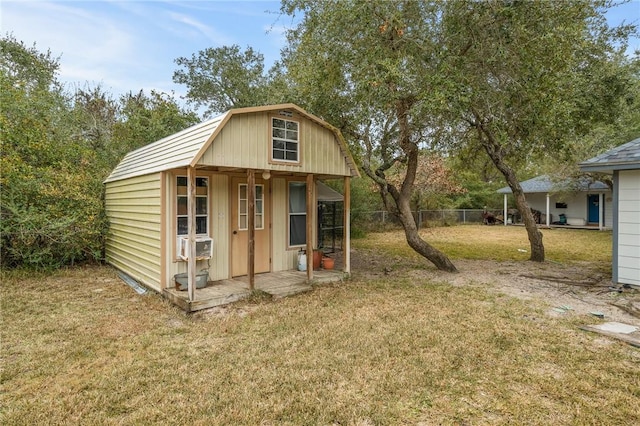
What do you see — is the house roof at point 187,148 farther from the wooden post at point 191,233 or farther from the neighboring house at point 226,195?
Result: the wooden post at point 191,233

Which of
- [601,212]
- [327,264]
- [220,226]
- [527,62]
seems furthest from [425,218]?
[220,226]

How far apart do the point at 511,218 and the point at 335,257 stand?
55.7ft

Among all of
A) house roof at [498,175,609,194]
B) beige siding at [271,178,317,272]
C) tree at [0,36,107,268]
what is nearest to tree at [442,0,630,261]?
beige siding at [271,178,317,272]

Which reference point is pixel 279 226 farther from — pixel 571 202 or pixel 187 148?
pixel 571 202

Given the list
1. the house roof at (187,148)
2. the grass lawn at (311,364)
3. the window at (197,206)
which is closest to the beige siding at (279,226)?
the window at (197,206)

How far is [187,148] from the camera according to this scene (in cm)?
559

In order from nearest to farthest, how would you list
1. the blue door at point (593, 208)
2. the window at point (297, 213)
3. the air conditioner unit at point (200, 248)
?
the air conditioner unit at point (200, 248) < the window at point (297, 213) < the blue door at point (593, 208)

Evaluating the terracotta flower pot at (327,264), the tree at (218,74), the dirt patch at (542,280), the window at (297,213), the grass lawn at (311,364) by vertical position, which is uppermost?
the tree at (218,74)

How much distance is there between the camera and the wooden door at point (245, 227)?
22.3 feet

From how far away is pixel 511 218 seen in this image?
73.8 feet

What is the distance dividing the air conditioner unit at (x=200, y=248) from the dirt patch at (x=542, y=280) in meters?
3.31

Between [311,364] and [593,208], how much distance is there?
2289cm

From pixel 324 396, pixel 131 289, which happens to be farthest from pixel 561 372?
pixel 131 289

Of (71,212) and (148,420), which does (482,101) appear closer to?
(148,420)
